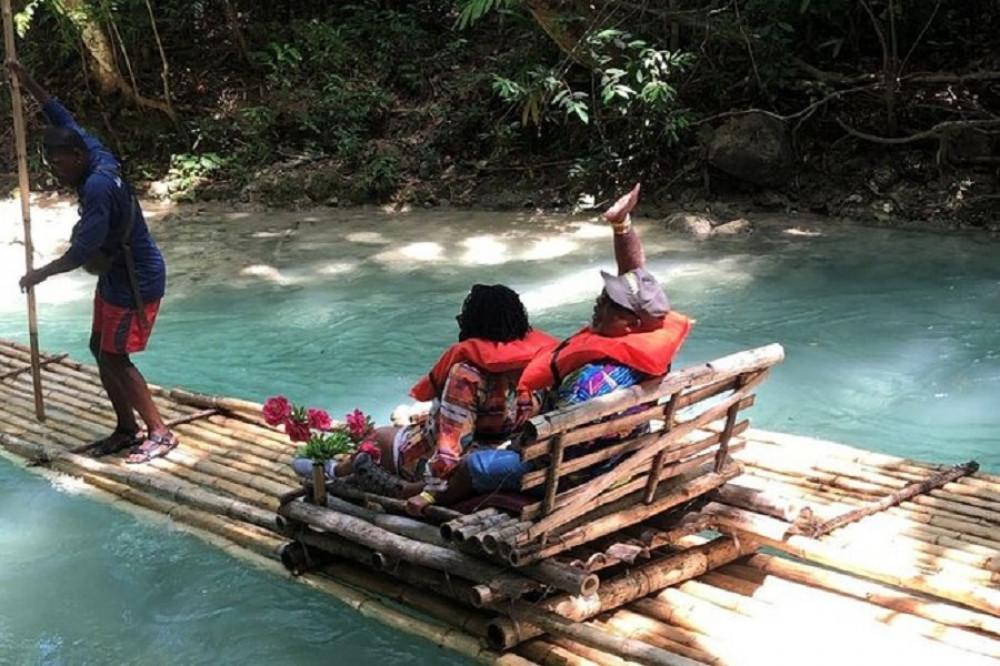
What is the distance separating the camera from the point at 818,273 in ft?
23.8

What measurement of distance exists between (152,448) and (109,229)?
94cm

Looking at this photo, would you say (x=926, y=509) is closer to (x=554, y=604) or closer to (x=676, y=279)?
(x=554, y=604)

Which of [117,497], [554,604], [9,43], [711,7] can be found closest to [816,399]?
[554,604]

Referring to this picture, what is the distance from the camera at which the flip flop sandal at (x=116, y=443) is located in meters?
4.21

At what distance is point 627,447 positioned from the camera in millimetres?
2682

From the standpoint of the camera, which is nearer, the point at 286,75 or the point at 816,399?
the point at 816,399

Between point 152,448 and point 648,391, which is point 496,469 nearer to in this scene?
point 648,391

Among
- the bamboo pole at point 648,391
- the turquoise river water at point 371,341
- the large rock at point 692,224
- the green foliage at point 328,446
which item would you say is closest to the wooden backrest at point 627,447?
the bamboo pole at point 648,391

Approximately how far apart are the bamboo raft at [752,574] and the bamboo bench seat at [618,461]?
0.10 meters

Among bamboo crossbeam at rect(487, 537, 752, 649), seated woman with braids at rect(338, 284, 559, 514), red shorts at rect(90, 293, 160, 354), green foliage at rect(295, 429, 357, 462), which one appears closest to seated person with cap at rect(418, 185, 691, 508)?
seated woman with braids at rect(338, 284, 559, 514)

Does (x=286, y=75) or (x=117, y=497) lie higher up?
(x=286, y=75)

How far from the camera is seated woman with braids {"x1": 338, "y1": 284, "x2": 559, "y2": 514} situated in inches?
113

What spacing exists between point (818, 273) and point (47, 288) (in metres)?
5.90

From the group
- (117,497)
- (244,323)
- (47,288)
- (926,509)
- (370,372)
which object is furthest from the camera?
Answer: (47,288)
